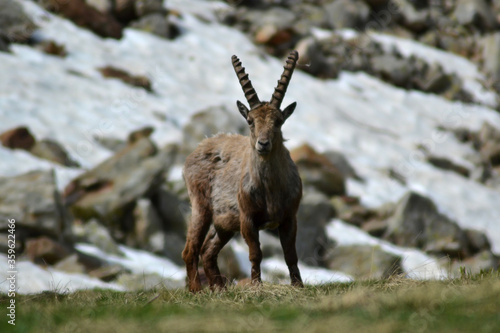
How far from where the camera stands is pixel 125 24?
3888 cm

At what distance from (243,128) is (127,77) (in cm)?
798

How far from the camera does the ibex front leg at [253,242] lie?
9953mm

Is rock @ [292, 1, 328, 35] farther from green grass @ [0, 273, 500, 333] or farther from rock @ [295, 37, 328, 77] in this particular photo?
green grass @ [0, 273, 500, 333]

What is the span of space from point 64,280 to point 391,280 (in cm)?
1074

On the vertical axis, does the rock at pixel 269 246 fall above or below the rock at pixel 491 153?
below

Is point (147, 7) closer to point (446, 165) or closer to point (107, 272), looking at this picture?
point (446, 165)

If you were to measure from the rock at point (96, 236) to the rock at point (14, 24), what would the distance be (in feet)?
49.0

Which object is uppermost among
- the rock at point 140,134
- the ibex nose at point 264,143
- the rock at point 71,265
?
the ibex nose at point 264,143

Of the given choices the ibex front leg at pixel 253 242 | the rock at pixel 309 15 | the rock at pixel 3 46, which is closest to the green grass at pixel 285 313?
the ibex front leg at pixel 253 242

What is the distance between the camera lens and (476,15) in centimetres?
5244

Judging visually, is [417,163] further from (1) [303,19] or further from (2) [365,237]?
(1) [303,19]

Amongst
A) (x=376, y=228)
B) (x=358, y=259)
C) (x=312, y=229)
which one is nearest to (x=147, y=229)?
(x=312, y=229)

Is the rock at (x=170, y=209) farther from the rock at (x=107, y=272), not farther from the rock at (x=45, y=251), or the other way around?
the rock at (x=45, y=251)

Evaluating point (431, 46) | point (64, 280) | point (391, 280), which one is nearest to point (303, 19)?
point (431, 46)
